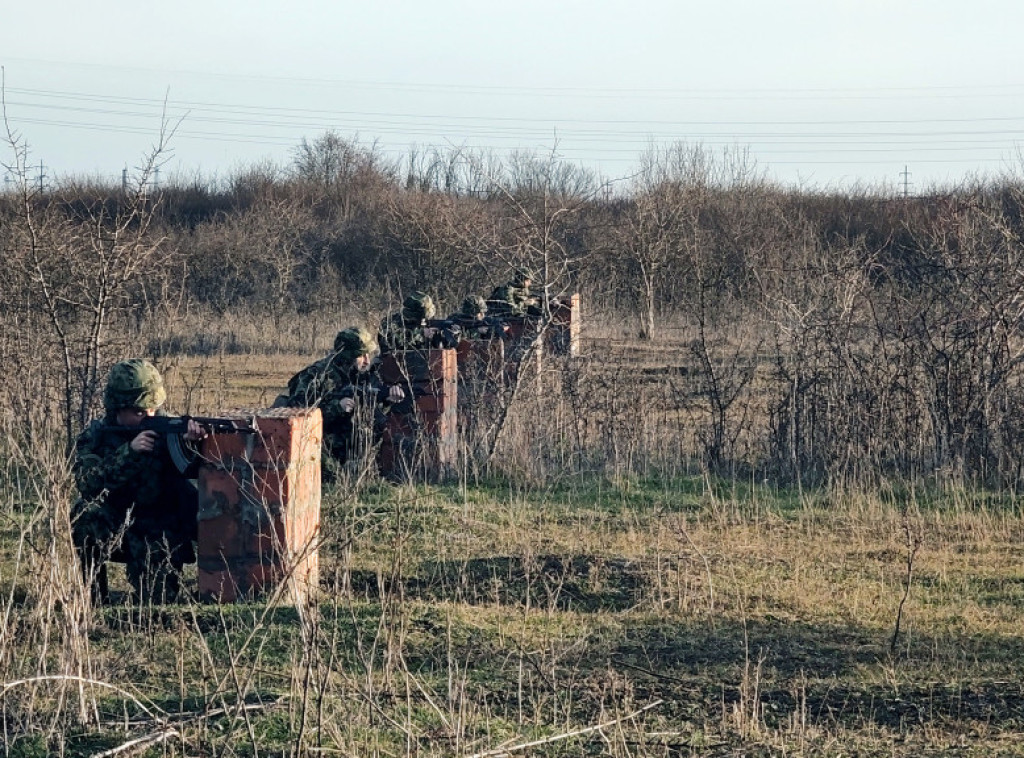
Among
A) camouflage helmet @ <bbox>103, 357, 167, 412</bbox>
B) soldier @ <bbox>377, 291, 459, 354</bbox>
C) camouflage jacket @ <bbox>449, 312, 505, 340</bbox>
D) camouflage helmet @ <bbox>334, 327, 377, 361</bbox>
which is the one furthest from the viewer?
camouflage jacket @ <bbox>449, 312, 505, 340</bbox>

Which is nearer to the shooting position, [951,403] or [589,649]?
[589,649]

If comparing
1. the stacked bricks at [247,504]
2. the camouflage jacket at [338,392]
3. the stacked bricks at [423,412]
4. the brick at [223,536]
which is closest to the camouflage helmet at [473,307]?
the stacked bricks at [423,412]

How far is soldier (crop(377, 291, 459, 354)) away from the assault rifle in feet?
12.5

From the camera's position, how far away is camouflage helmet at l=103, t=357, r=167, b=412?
6.46 metres

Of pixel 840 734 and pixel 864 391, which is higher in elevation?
pixel 864 391

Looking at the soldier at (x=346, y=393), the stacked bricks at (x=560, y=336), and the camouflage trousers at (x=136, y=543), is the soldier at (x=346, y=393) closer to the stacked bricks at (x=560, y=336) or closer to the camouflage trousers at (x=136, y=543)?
the stacked bricks at (x=560, y=336)

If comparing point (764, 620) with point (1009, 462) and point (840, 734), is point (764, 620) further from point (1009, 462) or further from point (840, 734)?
point (1009, 462)

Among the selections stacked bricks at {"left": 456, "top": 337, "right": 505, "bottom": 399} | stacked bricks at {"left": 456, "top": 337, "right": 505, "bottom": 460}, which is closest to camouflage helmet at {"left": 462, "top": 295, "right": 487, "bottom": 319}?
stacked bricks at {"left": 456, "top": 337, "right": 505, "bottom": 399}

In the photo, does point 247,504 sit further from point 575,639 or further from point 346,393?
point 346,393

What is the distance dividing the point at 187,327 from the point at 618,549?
1463cm

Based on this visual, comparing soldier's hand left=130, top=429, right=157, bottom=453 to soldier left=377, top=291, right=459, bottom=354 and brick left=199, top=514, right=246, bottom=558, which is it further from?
soldier left=377, top=291, right=459, bottom=354

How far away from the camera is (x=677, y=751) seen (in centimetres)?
437

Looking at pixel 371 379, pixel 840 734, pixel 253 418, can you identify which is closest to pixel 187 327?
pixel 371 379

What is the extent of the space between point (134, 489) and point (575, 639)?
2383 mm
